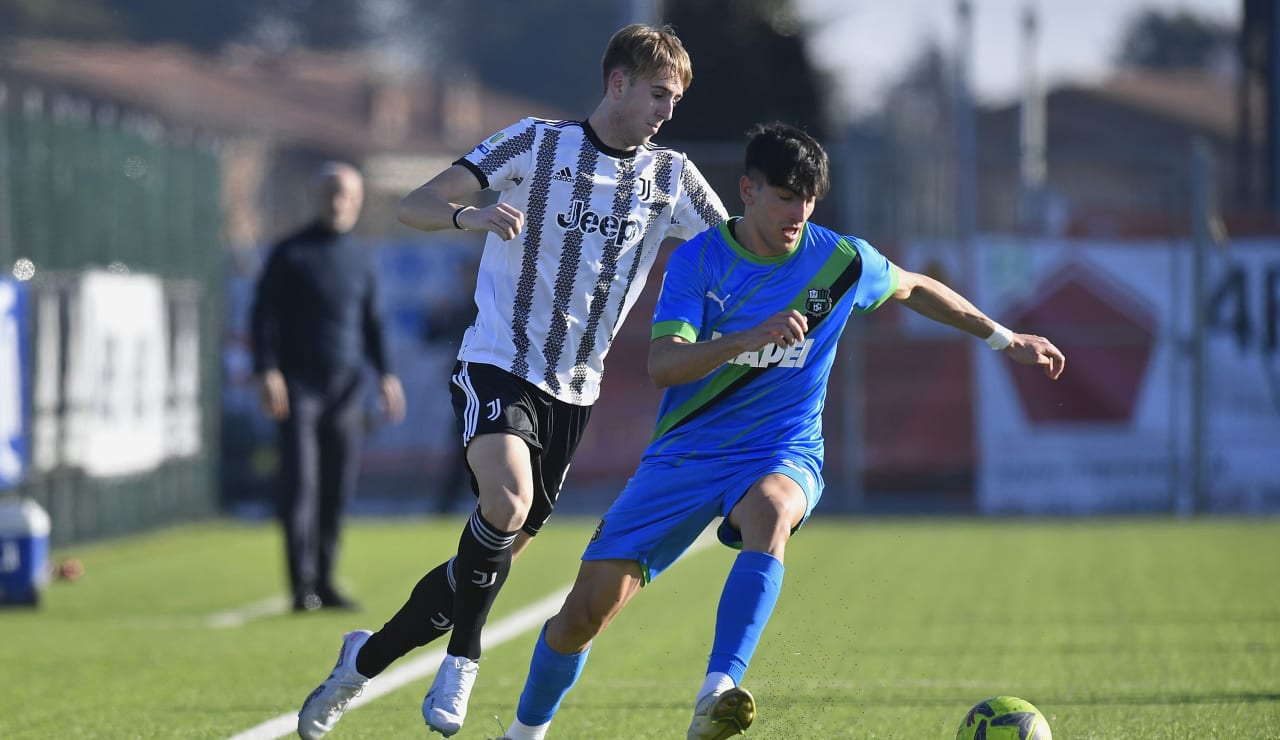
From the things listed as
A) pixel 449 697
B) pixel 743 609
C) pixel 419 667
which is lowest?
pixel 419 667

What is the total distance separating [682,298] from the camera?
5523 millimetres

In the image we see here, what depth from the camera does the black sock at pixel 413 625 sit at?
6.02m

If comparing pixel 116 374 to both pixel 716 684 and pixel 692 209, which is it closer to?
pixel 692 209

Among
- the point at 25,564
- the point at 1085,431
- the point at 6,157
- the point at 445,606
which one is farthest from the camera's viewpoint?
the point at 1085,431

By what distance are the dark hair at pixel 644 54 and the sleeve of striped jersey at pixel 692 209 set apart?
1.20 ft

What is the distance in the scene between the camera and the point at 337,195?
433 inches

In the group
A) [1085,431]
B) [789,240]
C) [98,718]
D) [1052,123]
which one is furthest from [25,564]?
[1052,123]

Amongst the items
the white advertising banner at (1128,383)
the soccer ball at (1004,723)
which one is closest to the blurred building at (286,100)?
the white advertising banner at (1128,383)

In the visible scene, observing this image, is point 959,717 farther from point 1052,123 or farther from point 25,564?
point 1052,123

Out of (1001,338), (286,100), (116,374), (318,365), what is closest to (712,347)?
(1001,338)

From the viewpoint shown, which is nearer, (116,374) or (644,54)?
(644,54)

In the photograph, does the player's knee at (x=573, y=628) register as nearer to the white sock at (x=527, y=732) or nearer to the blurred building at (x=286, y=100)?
the white sock at (x=527, y=732)

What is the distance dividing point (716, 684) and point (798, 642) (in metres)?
4.30

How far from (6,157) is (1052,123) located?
53.1m
